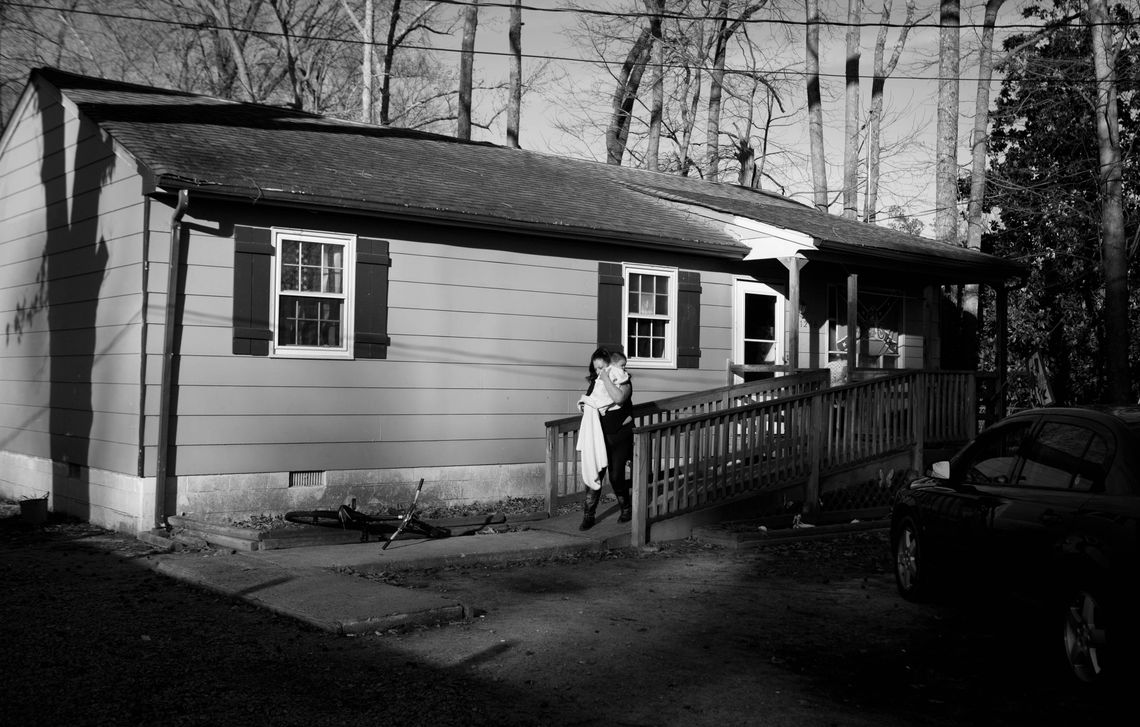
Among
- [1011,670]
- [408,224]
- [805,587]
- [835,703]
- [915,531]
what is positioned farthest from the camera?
[408,224]

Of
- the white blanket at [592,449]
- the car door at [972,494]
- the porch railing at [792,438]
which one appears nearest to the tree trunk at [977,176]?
the porch railing at [792,438]

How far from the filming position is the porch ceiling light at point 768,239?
47.3 ft

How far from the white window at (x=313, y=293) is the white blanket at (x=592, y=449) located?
9.92 feet

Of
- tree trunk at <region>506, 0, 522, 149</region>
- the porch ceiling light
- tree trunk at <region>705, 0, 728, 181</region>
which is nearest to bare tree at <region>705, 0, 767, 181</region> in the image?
tree trunk at <region>705, 0, 728, 181</region>

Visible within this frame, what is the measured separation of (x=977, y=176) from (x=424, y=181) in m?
15.8

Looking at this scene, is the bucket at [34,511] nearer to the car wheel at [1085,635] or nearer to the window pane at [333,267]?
the window pane at [333,267]

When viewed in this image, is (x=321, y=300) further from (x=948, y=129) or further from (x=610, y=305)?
(x=948, y=129)

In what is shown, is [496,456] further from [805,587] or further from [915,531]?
[915,531]

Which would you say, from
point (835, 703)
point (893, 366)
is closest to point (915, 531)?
point (835, 703)

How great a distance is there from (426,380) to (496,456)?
1365mm

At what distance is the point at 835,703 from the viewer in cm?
560

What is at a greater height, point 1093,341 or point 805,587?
point 1093,341

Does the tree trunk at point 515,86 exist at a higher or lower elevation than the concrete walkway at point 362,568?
higher

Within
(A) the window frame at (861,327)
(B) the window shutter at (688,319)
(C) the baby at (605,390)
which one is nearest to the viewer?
(C) the baby at (605,390)
